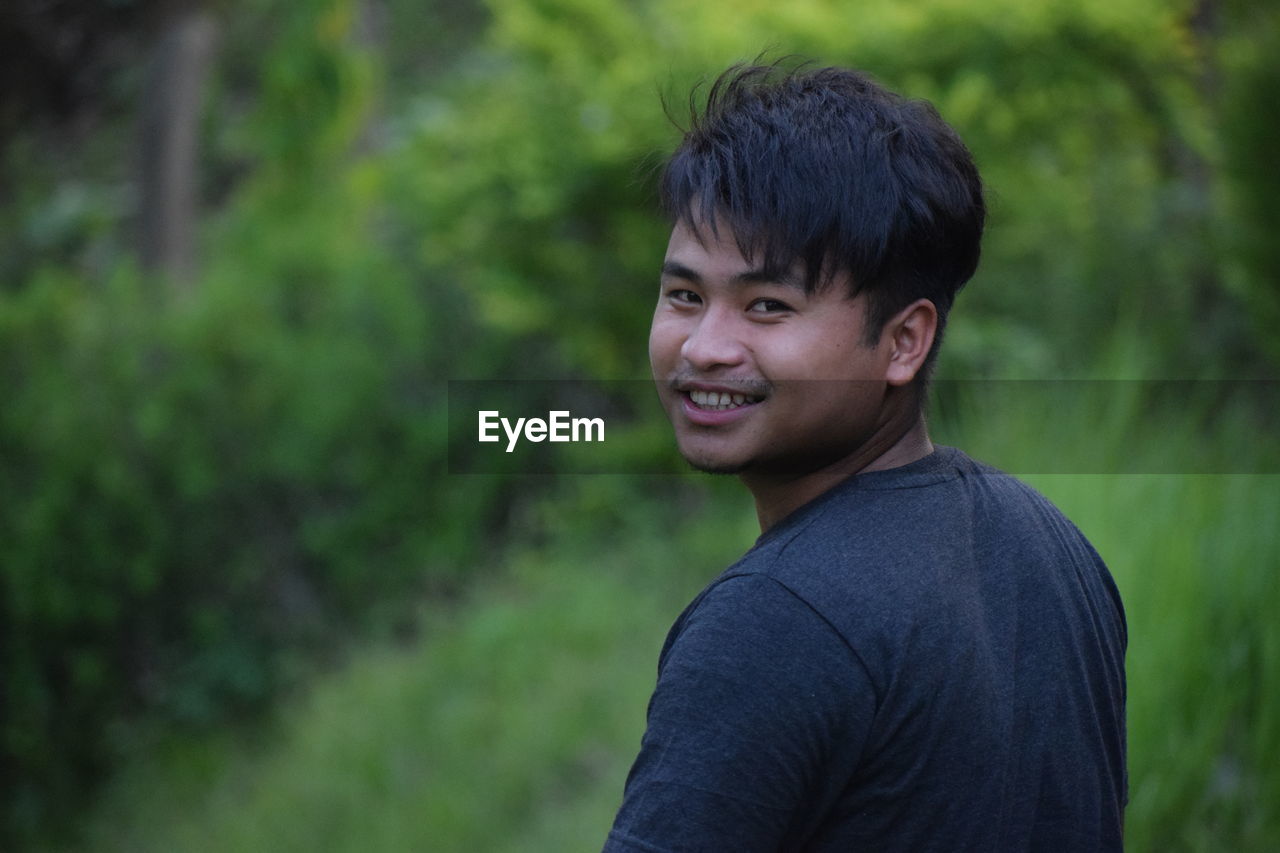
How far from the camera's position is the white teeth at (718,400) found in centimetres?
163

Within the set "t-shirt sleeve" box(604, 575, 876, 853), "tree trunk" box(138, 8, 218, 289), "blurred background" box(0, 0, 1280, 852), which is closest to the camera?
"t-shirt sleeve" box(604, 575, 876, 853)

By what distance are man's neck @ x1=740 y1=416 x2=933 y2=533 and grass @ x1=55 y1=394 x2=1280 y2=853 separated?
2.42 m

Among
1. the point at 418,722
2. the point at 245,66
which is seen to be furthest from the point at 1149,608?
the point at 245,66

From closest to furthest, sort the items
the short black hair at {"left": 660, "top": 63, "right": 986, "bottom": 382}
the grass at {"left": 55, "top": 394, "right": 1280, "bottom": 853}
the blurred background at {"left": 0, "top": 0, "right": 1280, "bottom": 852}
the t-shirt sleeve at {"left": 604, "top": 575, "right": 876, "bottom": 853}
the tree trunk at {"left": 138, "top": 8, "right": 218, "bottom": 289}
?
the t-shirt sleeve at {"left": 604, "top": 575, "right": 876, "bottom": 853}
the short black hair at {"left": 660, "top": 63, "right": 986, "bottom": 382}
the grass at {"left": 55, "top": 394, "right": 1280, "bottom": 853}
the blurred background at {"left": 0, "top": 0, "right": 1280, "bottom": 852}
the tree trunk at {"left": 138, "top": 8, "right": 218, "bottom": 289}

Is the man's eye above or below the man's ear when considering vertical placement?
above

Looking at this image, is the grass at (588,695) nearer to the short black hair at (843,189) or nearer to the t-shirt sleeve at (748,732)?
the short black hair at (843,189)

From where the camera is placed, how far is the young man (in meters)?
1.36

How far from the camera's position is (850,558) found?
144 centimetres

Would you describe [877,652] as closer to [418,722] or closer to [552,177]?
[418,722]

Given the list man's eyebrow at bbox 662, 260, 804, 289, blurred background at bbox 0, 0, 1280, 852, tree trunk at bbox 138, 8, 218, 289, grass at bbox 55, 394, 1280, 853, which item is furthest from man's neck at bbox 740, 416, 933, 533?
tree trunk at bbox 138, 8, 218, 289

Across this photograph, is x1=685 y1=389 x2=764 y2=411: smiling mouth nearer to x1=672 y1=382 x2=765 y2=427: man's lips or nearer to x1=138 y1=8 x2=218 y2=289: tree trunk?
x1=672 y1=382 x2=765 y2=427: man's lips

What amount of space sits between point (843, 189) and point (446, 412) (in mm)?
7679

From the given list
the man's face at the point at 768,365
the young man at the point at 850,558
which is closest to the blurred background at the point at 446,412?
the young man at the point at 850,558

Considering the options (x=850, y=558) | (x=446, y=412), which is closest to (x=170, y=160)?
(x=446, y=412)
